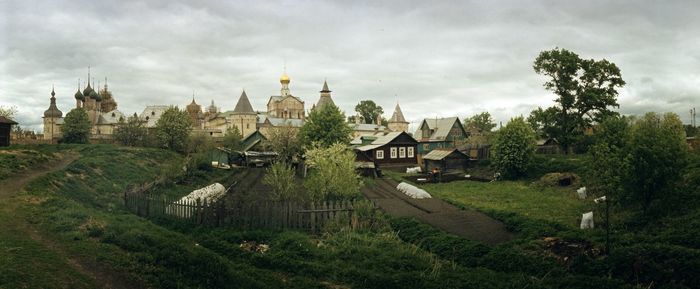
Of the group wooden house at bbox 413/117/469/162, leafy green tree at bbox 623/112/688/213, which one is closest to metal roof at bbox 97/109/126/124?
wooden house at bbox 413/117/469/162

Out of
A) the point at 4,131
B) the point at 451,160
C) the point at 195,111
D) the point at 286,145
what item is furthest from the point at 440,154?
the point at 195,111

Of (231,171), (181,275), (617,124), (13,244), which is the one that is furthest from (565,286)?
(231,171)

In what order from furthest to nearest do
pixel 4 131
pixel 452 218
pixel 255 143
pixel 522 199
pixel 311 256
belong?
pixel 255 143, pixel 4 131, pixel 522 199, pixel 452 218, pixel 311 256

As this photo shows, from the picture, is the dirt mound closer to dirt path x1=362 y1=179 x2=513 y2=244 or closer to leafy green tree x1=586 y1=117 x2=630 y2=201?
dirt path x1=362 y1=179 x2=513 y2=244

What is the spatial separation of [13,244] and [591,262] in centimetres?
1487

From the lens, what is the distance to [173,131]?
184 ft

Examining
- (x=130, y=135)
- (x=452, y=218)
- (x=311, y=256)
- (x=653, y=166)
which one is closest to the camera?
(x=311, y=256)

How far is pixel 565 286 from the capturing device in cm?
987

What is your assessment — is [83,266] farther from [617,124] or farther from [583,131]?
[583,131]

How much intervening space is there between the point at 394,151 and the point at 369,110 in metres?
73.0

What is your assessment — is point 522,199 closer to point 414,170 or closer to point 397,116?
point 414,170

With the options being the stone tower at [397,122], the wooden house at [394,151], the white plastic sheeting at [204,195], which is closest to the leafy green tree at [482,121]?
the stone tower at [397,122]

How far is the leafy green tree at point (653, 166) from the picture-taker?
16062mm

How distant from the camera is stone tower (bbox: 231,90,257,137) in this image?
89.0 m
